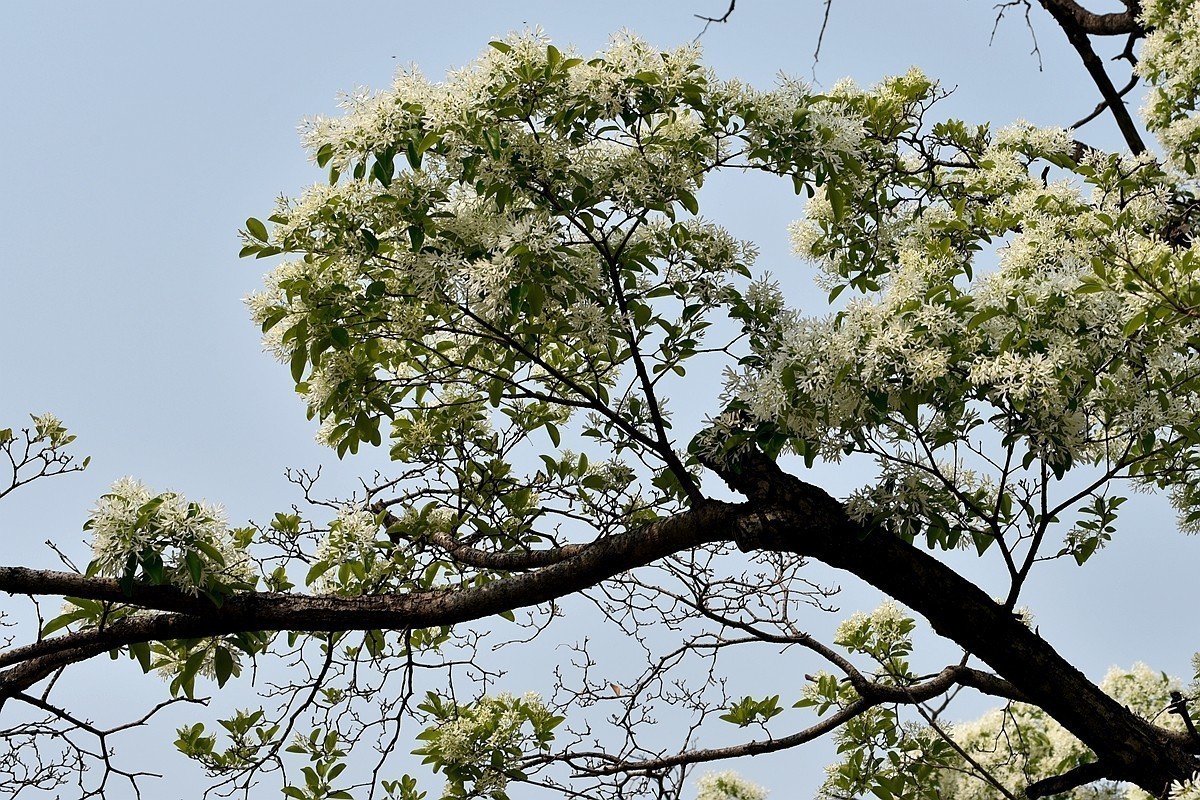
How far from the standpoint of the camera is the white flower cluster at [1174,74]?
5.73 metres

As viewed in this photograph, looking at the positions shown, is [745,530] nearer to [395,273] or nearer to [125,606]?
[395,273]

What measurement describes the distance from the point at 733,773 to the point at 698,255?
2726 mm

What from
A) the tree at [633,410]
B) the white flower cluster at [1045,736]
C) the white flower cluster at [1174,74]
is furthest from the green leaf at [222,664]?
the white flower cluster at [1174,74]

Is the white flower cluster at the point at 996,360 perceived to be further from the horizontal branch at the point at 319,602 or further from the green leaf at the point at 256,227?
the green leaf at the point at 256,227

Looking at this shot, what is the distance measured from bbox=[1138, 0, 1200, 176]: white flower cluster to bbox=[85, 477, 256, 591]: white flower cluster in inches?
190

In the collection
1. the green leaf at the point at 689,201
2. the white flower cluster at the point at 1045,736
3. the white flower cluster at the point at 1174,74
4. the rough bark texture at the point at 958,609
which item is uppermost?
the white flower cluster at the point at 1174,74

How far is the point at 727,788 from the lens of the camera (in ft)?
17.6

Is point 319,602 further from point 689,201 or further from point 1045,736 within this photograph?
point 1045,736

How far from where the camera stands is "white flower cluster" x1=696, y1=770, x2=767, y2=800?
17.5 ft

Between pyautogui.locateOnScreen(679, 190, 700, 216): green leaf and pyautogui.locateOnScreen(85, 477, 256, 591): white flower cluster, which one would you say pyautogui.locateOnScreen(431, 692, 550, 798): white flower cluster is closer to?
pyautogui.locateOnScreen(85, 477, 256, 591): white flower cluster

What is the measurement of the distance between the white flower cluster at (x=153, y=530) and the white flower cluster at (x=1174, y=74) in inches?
190

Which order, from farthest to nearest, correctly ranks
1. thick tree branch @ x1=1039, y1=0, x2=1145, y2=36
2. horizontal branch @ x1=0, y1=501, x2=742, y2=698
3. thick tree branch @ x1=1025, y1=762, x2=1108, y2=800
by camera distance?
thick tree branch @ x1=1039, y1=0, x2=1145, y2=36 < thick tree branch @ x1=1025, y1=762, x2=1108, y2=800 < horizontal branch @ x1=0, y1=501, x2=742, y2=698

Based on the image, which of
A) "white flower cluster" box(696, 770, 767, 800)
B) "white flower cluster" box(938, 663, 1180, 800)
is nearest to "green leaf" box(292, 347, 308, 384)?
"white flower cluster" box(696, 770, 767, 800)

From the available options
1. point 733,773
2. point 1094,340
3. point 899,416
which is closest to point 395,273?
point 899,416
